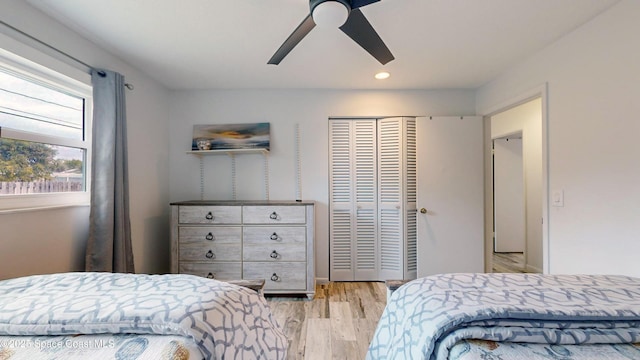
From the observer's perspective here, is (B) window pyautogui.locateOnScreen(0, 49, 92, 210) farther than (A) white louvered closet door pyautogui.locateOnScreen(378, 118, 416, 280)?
No

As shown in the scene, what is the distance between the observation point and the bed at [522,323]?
2.24 feet

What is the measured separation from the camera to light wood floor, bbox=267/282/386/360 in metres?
1.70

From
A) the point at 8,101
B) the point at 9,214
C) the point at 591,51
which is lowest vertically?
the point at 9,214

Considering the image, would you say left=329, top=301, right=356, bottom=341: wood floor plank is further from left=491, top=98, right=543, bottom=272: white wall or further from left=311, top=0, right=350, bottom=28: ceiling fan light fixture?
left=491, top=98, right=543, bottom=272: white wall

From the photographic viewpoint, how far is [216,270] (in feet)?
8.05

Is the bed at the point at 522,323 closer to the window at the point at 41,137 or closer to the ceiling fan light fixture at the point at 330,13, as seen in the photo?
the ceiling fan light fixture at the point at 330,13

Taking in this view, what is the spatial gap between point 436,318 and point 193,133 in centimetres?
293

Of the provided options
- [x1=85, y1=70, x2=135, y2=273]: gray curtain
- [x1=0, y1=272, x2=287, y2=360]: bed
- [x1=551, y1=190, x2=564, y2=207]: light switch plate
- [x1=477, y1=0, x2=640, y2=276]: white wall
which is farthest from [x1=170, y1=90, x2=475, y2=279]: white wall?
[x1=0, y1=272, x2=287, y2=360]: bed

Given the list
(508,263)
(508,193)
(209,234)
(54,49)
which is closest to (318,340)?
(209,234)

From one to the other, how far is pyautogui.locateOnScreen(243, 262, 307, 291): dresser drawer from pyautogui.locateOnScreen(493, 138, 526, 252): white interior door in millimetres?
3436

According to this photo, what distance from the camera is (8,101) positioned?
1463 mm

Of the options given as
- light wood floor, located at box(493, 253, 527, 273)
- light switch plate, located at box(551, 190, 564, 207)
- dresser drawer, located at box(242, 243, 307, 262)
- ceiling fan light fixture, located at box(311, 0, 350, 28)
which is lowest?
light wood floor, located at box(493, 253, 527, 273)

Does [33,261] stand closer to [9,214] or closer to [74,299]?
[9,214]

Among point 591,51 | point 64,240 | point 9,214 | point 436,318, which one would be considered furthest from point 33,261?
point 591,51
